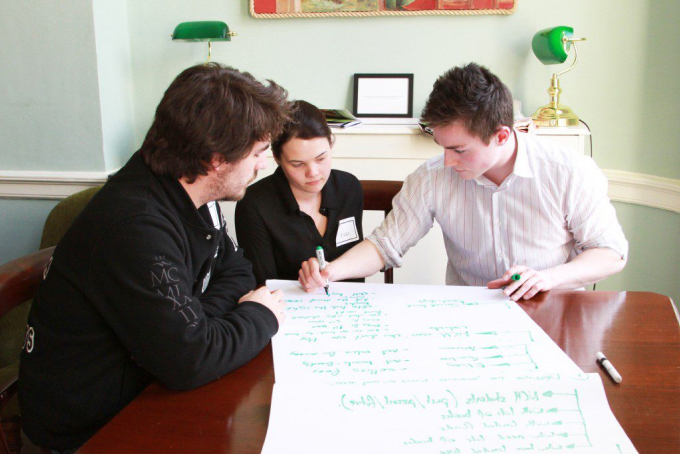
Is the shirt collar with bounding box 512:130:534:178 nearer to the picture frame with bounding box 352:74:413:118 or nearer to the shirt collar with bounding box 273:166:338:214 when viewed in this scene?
the shirt collar with bounding box 273:166:338:214

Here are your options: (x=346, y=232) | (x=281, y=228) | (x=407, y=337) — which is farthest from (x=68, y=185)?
(x=407, y=337)

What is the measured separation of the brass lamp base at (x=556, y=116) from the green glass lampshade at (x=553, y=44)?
200 mm

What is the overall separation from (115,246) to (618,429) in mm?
783

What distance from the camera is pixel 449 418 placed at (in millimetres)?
797

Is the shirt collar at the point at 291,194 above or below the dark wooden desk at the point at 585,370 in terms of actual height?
above

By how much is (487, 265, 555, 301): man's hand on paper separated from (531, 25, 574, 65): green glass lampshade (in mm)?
1500

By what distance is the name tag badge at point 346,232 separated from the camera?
1.83 meters

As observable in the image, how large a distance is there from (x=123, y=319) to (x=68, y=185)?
6.34ft

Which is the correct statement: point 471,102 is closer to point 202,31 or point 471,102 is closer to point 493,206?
point 493,206

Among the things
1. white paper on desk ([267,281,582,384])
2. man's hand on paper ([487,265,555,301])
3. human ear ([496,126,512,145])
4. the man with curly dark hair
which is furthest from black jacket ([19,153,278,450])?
human ear ([496,126,512,145])

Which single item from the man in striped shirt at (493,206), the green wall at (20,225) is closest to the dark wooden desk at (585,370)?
the man in striped shirt at (493,206)

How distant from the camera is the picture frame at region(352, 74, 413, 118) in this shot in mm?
2865

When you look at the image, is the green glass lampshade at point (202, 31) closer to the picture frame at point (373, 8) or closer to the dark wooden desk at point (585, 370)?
the picture frame at point (373, 8)

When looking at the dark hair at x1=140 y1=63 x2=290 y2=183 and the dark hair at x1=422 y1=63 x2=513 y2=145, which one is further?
the dark hair at x1=422 y1=63 x2=513 y2=145
